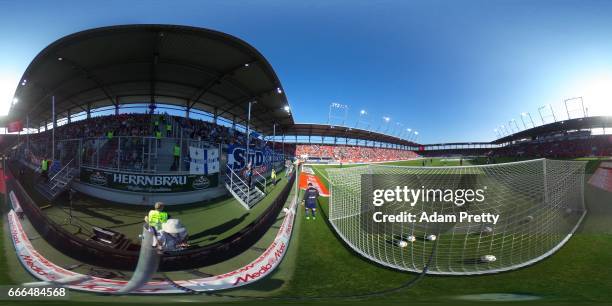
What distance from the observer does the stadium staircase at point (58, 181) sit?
168 centimetres

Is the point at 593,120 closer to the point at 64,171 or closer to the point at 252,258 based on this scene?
the point at 252,258

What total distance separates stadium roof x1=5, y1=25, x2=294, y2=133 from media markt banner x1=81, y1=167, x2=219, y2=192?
0.65 m

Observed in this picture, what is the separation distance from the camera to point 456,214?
295 centimetres

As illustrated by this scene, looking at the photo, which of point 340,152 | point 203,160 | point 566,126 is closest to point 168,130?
point 203,160

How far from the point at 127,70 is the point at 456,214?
449cm

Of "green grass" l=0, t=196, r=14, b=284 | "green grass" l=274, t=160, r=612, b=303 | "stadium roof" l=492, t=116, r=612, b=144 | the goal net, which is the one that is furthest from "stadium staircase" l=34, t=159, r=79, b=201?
"stadium roof" l=492, t=116, r=612, b=144

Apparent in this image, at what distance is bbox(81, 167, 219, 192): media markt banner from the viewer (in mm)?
1582

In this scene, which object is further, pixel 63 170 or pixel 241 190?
pixel 241 190

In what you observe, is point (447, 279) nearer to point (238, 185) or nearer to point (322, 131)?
point (238, 185)

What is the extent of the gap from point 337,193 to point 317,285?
299 cm

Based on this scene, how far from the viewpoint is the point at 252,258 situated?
1.84 metres

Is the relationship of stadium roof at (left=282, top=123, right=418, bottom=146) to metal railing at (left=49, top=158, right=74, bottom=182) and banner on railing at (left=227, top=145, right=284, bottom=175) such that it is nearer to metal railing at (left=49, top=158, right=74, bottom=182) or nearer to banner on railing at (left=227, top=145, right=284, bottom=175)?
banner on railing at (left=227, top=145, right=284, bottom=175)

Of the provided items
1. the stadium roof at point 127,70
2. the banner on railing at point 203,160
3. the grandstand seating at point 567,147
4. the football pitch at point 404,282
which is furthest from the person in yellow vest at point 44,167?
the grandstand seating at point 567,147

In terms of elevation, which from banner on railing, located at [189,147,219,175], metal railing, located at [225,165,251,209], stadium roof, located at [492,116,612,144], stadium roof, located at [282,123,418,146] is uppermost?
stadium roof, located at [492,116,612,144]
